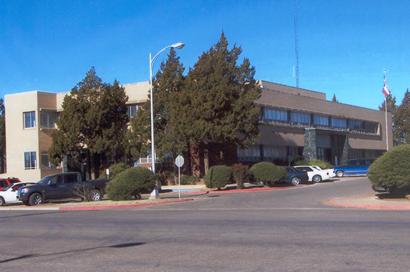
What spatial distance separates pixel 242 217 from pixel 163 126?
94.1 feet

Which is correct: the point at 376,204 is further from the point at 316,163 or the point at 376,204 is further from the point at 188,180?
the point at 316,163

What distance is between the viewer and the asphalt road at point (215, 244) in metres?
10.3

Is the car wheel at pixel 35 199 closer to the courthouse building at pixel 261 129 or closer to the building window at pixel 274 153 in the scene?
the courthouse building at pixel 261 129

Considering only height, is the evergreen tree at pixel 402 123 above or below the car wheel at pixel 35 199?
above

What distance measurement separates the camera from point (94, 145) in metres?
50.6

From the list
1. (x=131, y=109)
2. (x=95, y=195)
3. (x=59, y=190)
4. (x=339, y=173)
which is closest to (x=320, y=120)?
(x=339, y=173)

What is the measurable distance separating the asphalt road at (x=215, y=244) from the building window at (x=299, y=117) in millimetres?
41046

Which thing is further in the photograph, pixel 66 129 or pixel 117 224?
pixel 66 129

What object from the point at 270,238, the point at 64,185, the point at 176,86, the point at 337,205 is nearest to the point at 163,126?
the point at 176,86

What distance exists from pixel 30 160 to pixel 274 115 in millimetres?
23821

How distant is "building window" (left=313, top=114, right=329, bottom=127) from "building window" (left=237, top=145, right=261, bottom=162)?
1241cm

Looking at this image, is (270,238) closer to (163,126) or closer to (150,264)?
(150,264)

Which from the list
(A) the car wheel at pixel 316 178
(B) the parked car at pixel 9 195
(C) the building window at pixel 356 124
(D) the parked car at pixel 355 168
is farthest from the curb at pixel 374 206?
(C) the building window at pixel 356 124

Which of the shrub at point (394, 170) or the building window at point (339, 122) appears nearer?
the shrub at point (394, 170)
